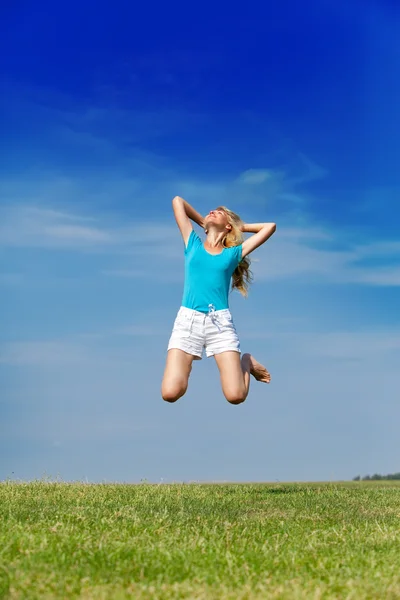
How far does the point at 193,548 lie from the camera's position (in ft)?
23.3

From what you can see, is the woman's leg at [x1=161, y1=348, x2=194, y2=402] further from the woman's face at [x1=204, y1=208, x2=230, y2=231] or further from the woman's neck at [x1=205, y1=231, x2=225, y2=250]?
the woman's face at [x1=204, y1=208, x2=230, y2=231]

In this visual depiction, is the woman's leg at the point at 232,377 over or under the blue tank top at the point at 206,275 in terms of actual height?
under

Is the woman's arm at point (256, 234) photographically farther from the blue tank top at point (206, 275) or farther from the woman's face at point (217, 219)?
the woman's face at point (217, 219)

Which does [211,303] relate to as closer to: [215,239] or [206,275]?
[206,275]

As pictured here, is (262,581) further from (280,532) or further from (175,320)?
(175,320)

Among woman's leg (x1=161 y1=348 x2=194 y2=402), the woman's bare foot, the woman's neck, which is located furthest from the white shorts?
the woman's neck

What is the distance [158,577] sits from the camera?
6027mm

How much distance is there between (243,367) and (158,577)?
620 centimetres

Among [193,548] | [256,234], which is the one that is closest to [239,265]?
[256,234]

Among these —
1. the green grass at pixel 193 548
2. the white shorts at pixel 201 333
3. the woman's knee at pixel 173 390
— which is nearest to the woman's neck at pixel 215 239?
the white shorts at pixel 201 333

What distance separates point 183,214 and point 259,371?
2890 mm

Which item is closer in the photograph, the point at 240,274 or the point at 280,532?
the point at 280,532

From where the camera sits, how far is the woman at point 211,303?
11.2 m

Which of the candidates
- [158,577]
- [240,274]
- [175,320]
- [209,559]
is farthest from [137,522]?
[240,274]
